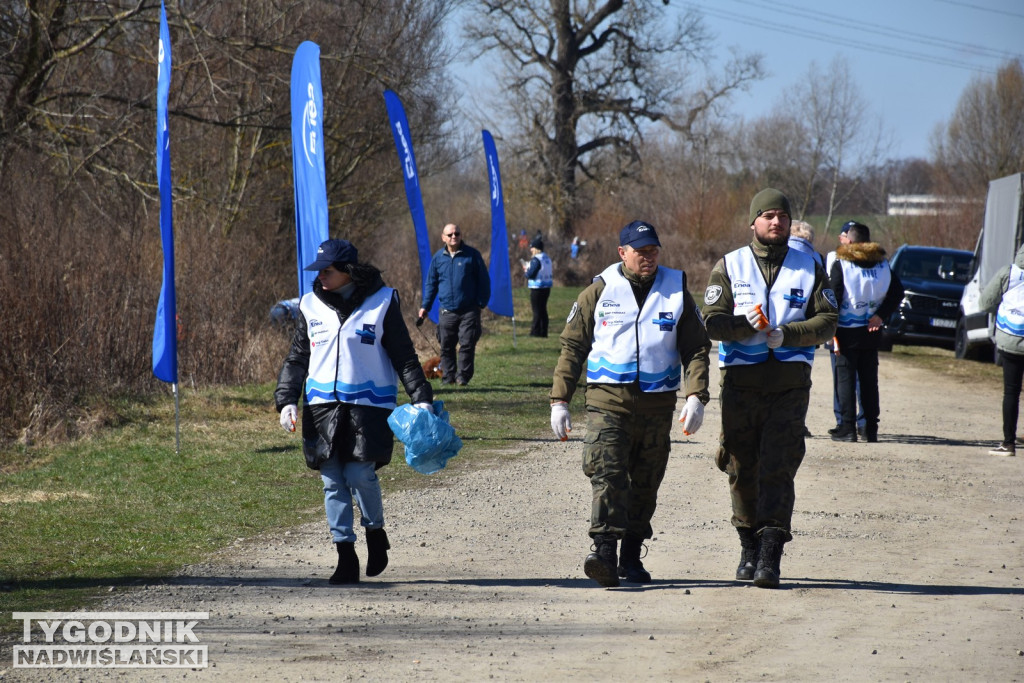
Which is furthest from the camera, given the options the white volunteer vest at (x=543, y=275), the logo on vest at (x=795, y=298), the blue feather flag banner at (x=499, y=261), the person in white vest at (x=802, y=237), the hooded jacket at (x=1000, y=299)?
the white volunteer vest at (x=543, y=275)

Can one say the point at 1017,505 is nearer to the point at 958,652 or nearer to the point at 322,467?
the point at 958,652

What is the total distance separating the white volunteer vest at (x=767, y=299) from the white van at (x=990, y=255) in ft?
39.1

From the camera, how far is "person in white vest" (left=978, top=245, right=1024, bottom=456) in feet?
33.3

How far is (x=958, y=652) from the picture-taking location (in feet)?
16.5

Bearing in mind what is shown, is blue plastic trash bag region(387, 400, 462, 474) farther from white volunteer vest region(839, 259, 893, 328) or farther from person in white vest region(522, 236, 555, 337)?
person in white vest region(522, 236, 555, 337)

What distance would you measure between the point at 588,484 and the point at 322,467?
11.2 ft

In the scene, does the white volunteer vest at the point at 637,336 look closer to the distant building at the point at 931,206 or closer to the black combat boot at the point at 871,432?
the black combat boot at the point at 871,432

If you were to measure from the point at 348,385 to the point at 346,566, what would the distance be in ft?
3.18

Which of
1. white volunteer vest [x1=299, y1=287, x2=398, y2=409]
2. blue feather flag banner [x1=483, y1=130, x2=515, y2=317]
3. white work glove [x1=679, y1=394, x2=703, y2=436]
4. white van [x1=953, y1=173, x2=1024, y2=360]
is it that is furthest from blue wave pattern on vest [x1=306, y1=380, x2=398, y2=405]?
white van [x1=953, y1=173, x2=1024, y2=360]

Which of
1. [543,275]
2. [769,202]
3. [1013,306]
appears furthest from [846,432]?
[543,275]

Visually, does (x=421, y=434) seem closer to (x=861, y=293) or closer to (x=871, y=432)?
(x=861, y=293)

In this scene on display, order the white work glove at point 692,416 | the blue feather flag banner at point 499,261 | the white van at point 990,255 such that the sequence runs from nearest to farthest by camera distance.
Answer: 1. the white work glove at point 692,416
2. the white van at point 990,255
3. the blue feather flag banner at point 499,261

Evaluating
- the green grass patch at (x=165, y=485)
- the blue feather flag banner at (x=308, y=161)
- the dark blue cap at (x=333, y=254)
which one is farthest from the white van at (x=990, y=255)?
the dark blue cap at (x=333, y=254)

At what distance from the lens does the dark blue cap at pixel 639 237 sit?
237 inches
